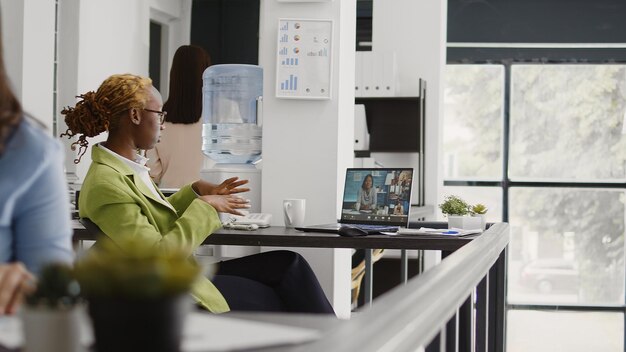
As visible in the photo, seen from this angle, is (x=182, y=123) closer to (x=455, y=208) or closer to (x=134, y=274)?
(x=455, y=208)

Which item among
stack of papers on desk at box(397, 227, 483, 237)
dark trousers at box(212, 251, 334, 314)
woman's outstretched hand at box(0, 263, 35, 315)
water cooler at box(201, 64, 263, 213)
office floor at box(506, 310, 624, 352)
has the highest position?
water cooler at box(201, 64, 263, 213)

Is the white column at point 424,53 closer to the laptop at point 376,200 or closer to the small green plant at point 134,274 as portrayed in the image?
the laptop at point 376,200

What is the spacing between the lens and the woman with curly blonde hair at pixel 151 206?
269cm

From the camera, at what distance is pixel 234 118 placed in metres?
4.10

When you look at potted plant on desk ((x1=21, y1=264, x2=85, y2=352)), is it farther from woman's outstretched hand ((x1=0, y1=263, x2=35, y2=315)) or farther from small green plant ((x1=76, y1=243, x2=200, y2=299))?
woman's outstretched hand ((x1=0, y1=263, x2=35, y2=315))

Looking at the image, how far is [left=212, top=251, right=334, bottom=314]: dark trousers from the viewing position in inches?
121

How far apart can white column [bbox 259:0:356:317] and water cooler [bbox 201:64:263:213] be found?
0.44ft

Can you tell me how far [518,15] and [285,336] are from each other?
780cm

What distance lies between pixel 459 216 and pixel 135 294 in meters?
2.88

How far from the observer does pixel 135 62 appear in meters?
7.45

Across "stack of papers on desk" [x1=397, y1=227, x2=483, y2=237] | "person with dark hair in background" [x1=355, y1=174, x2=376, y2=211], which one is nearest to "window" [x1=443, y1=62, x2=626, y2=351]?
"person with dark hair in background" [x1=355, y1=174, x2=376, y2=211]

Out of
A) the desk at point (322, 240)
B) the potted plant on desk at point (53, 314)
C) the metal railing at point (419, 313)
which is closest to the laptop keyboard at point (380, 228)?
the desk at point (322, 240)

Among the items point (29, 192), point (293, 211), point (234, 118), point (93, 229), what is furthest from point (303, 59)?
point (29, 192)

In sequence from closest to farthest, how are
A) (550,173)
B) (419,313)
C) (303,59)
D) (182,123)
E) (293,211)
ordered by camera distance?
1. (419,313)
2. (293,211)
3. (303,59)
4. (182,123)
5. (550,173)
